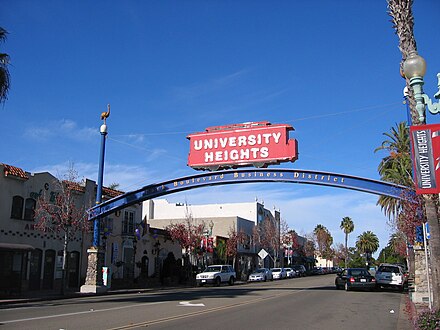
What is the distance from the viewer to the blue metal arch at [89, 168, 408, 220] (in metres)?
27.4

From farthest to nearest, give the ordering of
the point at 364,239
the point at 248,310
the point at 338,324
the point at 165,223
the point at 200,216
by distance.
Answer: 1. the point at 364,239
2. the point at 200,216
3. the point at 165,223
4. the point at 248,310
5. the point at 338,324

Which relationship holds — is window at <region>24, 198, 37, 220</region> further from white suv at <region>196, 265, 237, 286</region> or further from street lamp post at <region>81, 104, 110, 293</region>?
white suv at <region>196, 265, 237, 286</region>

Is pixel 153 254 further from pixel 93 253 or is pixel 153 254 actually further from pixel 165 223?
pixel 165 223

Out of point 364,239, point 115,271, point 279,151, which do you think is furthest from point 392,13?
point 364,239

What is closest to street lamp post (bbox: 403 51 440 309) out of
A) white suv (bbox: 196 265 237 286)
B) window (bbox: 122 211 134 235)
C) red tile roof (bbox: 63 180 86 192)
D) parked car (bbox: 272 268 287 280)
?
red tile roof (bbox: 63 180 86 192)

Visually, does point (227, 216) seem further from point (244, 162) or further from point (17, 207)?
point (17, 207)

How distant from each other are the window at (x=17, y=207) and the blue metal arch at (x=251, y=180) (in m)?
4.10

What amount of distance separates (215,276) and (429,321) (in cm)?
2861

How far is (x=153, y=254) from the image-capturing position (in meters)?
42.7

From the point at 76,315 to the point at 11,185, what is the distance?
14.9 m

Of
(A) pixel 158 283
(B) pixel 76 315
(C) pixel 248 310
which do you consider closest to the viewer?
(B) pixel 76 315

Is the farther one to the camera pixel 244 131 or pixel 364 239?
pixel 364 239

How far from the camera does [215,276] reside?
121 ft

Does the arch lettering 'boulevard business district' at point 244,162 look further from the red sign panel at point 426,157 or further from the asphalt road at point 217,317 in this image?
the red sign panel at point 426,157
